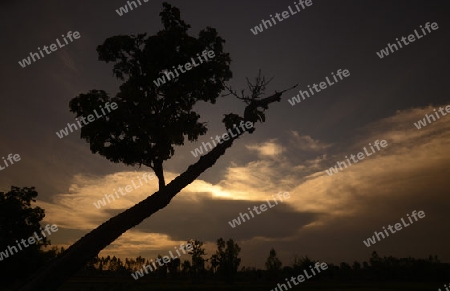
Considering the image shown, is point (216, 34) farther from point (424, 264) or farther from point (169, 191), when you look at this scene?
point (424, 264)

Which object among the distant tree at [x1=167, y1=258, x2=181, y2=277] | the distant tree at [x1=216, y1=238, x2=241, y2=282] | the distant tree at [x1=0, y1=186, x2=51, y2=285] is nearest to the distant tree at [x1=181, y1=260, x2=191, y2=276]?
the distant tree at [x1=167, y1=258, x2=181, y2=277]

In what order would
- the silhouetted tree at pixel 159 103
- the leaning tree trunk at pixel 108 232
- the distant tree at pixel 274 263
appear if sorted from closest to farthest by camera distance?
the leaning tree trunk at pixel 108 232, the silhouetted tree at pixel 159 103, the distant tree at pixel 274 263

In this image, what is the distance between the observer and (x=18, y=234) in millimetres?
26641

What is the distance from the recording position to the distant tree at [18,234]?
24.5 metres

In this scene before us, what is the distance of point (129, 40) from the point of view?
13953 mm

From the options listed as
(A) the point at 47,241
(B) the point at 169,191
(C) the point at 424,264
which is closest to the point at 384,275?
(C) the point at 424,264

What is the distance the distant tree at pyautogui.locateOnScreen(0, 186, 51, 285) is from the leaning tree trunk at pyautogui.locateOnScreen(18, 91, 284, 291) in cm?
1766

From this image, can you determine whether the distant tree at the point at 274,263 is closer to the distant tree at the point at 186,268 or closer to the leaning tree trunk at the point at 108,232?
the distant tree at the point at 186,268

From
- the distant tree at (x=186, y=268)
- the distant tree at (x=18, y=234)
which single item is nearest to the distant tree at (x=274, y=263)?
the distant tree at (x=186, y=268)

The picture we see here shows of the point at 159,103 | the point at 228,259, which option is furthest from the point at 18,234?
the point at 228,259

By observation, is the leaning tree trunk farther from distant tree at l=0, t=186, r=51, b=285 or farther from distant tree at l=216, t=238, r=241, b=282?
distant tree at l=216, t=238, r=241, b=282

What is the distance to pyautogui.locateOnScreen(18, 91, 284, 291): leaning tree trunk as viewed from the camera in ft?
30.0

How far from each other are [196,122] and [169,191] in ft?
13.8

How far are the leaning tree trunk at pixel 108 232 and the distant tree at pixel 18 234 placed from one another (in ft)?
57.9
